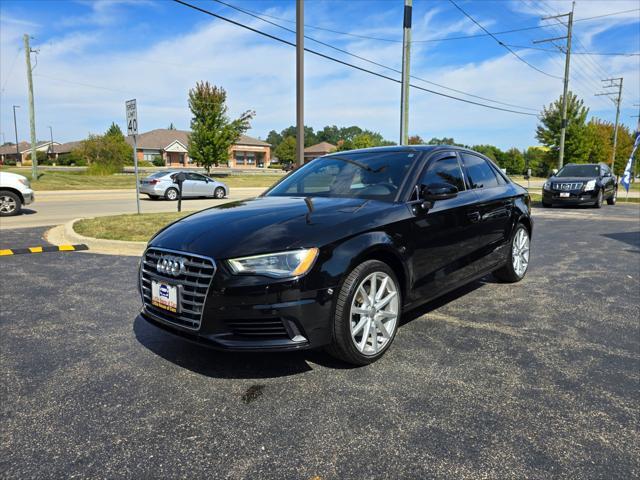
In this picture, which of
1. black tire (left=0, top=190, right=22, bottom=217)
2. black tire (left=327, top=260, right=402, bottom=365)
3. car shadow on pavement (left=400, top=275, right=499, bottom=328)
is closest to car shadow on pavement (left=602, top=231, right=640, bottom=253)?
car shadow on pavement (left=400, top=275, right=499, bottom=328)

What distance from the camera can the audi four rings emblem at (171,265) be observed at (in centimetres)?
295

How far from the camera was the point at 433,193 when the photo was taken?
3633 mm

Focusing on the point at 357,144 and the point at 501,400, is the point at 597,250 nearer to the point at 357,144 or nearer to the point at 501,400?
the point at 501,400

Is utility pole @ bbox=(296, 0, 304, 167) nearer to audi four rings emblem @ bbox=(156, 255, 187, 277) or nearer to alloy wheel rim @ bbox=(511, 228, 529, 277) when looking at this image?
alloy wheel rim @ bbox=(511, 228, 529, 277)

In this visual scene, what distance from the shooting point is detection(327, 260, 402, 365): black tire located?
2922 millimetres

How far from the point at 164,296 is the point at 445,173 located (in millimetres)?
2711

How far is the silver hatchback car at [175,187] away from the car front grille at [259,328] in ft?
58.4

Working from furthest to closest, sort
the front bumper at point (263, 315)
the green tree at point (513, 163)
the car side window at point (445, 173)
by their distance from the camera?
1. the green tree at point (513, 163)
2. the car side window at point (445, 173)
3. the front bumper at point (263, 315)

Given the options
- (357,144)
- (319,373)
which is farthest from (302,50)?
(357,144)

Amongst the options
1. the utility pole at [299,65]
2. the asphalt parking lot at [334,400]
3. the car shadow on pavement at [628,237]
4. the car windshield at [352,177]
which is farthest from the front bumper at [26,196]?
the car shadow on pavement at [628,237]

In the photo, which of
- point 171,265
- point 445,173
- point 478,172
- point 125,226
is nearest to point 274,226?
point 171,265

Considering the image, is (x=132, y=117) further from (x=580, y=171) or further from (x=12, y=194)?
(x=580, y=171)

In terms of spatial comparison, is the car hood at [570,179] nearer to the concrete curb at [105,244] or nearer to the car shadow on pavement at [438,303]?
the car shadow on pavement at [438,303]

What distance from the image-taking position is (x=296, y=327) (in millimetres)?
2781
